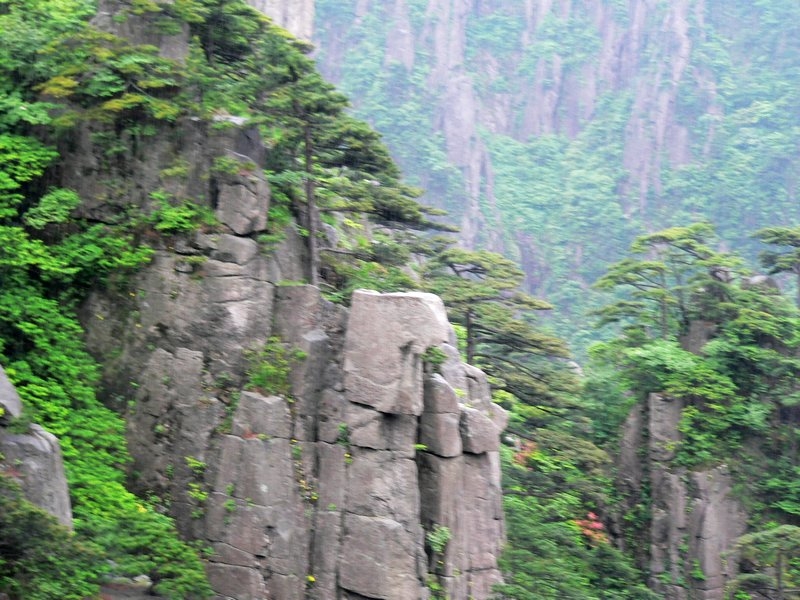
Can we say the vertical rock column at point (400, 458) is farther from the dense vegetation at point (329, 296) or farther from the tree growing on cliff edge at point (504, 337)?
the tree growing on cliff edge at point (504, 337)

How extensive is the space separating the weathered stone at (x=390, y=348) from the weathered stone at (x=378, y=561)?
6.49 ft

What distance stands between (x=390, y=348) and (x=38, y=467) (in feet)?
19.2

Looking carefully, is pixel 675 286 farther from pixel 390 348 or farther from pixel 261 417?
pixel 261 417

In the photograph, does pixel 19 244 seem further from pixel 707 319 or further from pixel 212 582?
pixel 707 319

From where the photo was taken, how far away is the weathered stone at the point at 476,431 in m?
15.8

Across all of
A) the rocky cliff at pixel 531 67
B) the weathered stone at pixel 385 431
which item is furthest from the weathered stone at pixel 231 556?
the rocky cliff at pixel 531 67

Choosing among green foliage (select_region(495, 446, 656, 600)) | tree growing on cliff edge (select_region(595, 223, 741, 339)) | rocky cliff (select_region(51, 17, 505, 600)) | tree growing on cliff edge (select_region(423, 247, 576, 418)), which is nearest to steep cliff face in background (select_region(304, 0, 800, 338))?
tree growing on cliff edge (select_region(595, 223, 741, 339))

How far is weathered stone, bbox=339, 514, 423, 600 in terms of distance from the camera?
14.4 metres

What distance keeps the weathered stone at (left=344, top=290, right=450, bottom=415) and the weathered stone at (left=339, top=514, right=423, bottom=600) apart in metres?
1.98

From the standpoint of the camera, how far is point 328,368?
51.3 ft

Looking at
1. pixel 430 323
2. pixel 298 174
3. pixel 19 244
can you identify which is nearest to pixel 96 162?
pixel 19 244

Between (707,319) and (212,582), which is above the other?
(707,319)

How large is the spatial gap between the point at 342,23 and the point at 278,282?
5710 cm

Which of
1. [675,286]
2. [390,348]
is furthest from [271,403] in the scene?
[675,286]
